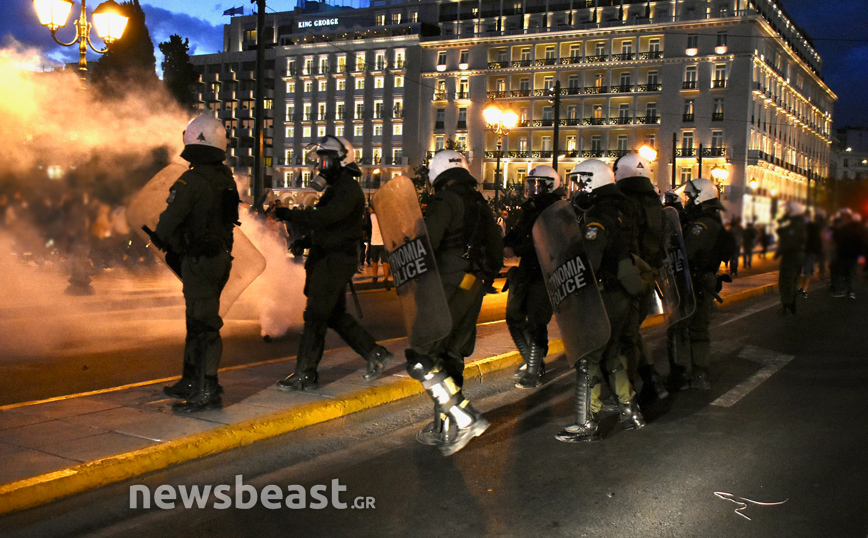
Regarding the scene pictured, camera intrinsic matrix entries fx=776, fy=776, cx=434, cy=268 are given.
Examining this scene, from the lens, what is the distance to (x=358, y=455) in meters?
5.00

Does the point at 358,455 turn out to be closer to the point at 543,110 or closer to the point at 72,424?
the point at 72,424

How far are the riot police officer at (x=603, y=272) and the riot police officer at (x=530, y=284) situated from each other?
100cm

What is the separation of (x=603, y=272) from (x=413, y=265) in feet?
4.38

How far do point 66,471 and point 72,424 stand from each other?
0.98 metres

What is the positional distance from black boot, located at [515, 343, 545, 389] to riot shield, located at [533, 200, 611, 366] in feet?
5.93

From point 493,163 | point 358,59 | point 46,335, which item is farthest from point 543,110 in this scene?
point 46,335

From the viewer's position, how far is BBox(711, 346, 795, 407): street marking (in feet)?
22.1

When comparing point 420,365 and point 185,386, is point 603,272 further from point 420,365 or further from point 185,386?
point 185,386

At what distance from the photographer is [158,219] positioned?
18.8ft

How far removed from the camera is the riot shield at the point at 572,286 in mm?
5086

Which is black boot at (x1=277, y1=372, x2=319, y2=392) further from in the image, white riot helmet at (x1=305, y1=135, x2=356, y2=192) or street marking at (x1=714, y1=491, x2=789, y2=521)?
street marking at (x1=714, y1=491, x2=789, y2=521)

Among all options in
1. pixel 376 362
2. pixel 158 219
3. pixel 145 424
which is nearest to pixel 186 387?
pixel 145 424

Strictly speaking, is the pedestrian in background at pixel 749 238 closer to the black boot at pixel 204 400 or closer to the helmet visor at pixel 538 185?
the black boot at pixel 204 400

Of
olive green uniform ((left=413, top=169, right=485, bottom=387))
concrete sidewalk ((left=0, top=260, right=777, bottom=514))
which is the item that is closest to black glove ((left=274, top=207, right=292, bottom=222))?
olive green uniform ((left=413, top=169, right=485, bottom=387))
